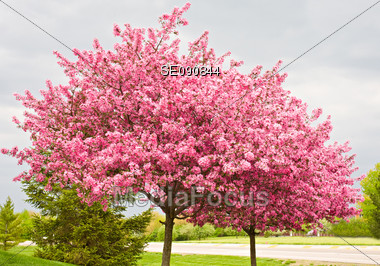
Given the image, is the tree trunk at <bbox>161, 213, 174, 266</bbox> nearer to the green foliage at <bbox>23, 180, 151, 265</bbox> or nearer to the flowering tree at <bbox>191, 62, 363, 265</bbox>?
the flowering tree at <bbox>191, 62, 363, 265</bbox>

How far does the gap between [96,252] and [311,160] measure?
13645 millimetres

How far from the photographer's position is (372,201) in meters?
46.0

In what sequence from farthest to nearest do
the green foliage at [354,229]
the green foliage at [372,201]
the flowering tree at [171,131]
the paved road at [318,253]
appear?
the green foliage at [354,229]
the green foliage at [372,201]
the paved road at [318,253]
the flowering tree at [171,131]

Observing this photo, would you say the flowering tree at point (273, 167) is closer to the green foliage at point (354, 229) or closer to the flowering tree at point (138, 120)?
the flowering tree at point (138, 120)

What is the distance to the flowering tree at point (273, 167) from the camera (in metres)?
11.2

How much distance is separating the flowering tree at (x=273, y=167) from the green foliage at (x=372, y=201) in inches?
1175

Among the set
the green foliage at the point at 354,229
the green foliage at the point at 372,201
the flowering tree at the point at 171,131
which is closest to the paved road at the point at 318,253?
the green foliage at the point at 372,201

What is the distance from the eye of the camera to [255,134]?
1127cm

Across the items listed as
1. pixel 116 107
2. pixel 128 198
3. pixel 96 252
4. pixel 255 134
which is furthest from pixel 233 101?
pixel 96 252

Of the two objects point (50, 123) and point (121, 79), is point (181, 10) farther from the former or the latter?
point (50, 123)

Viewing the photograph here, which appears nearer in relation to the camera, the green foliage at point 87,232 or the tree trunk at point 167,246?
the tree trunk at point 167,246

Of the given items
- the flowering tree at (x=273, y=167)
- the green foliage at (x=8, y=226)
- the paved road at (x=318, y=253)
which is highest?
the flowering tree at (x=273, y=167)

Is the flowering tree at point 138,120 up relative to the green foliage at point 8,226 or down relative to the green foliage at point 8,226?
up

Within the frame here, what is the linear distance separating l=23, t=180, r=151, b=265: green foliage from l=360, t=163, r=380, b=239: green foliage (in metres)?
33.1
